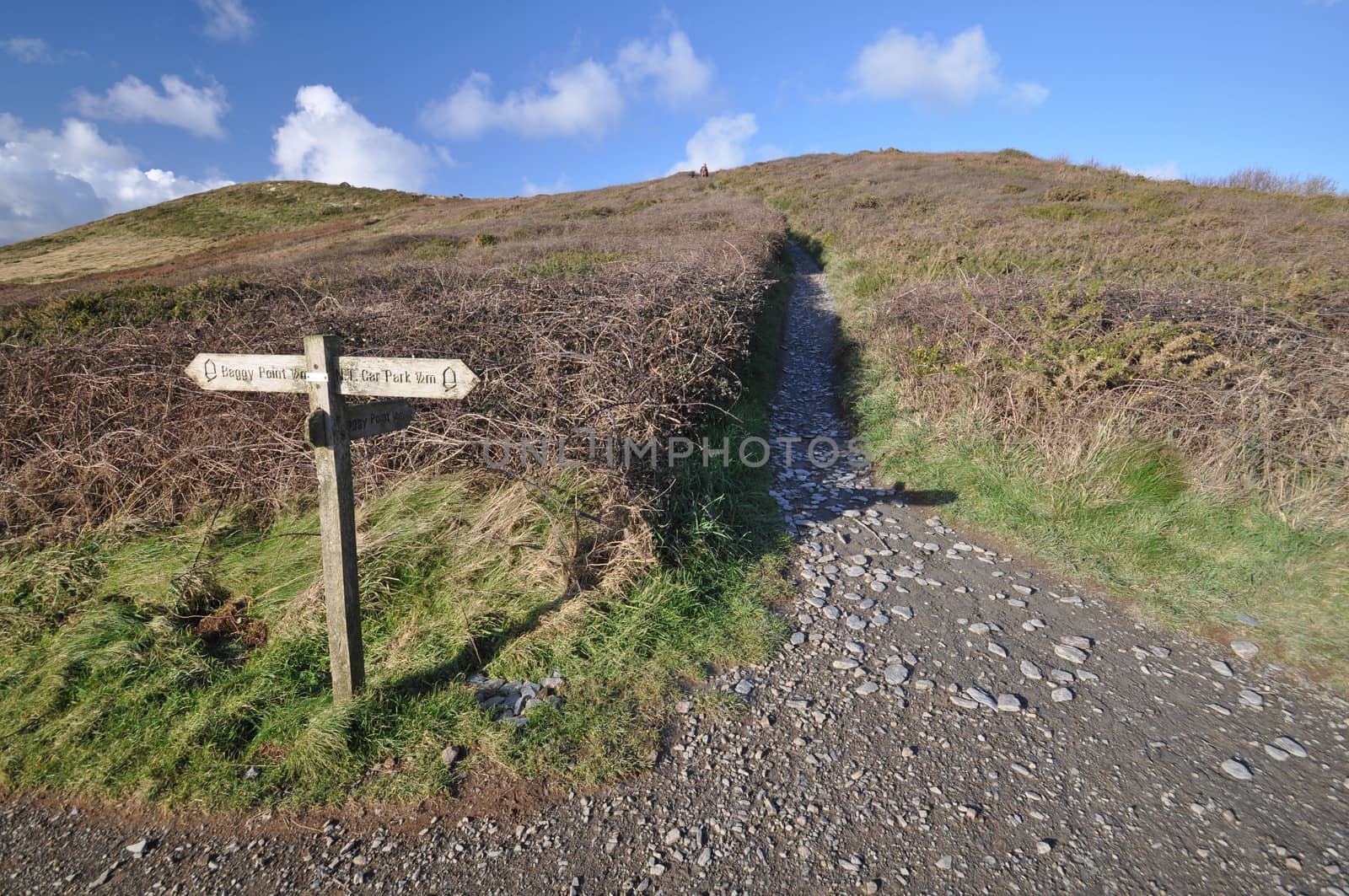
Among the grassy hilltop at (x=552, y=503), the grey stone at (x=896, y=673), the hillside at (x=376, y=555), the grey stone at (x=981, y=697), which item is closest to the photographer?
the hillside at (x=376, y=555)

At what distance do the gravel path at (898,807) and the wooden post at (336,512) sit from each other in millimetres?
843

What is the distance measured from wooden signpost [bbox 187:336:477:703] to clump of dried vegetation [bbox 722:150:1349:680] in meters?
5.48

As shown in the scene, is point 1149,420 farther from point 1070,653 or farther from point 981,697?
point 981,697

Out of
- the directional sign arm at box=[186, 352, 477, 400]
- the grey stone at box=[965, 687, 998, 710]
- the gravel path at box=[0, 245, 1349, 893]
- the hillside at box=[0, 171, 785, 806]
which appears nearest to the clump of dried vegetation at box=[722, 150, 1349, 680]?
the gravel path at box=[0, 245, 1349, 893]

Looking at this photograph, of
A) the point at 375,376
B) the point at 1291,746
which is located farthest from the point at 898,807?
the point at 375,376

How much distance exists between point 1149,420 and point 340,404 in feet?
24.7

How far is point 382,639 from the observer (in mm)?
4125

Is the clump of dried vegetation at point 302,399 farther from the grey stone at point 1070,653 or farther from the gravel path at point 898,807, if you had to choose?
the grey stone at point 1070,653

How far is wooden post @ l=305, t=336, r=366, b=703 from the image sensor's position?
3213mm

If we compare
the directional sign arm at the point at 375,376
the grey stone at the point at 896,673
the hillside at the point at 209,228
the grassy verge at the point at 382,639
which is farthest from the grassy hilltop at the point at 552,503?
the hillside at the point at 209,228

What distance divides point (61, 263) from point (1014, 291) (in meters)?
39.9

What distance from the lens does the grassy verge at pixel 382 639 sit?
3.25 m

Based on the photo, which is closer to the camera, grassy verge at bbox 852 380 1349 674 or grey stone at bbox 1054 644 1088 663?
grey stone at bbox 1054 644 1088 663

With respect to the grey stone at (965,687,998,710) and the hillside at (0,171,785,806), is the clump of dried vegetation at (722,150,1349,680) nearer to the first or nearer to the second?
the grey stone at (965,687,998,710)
